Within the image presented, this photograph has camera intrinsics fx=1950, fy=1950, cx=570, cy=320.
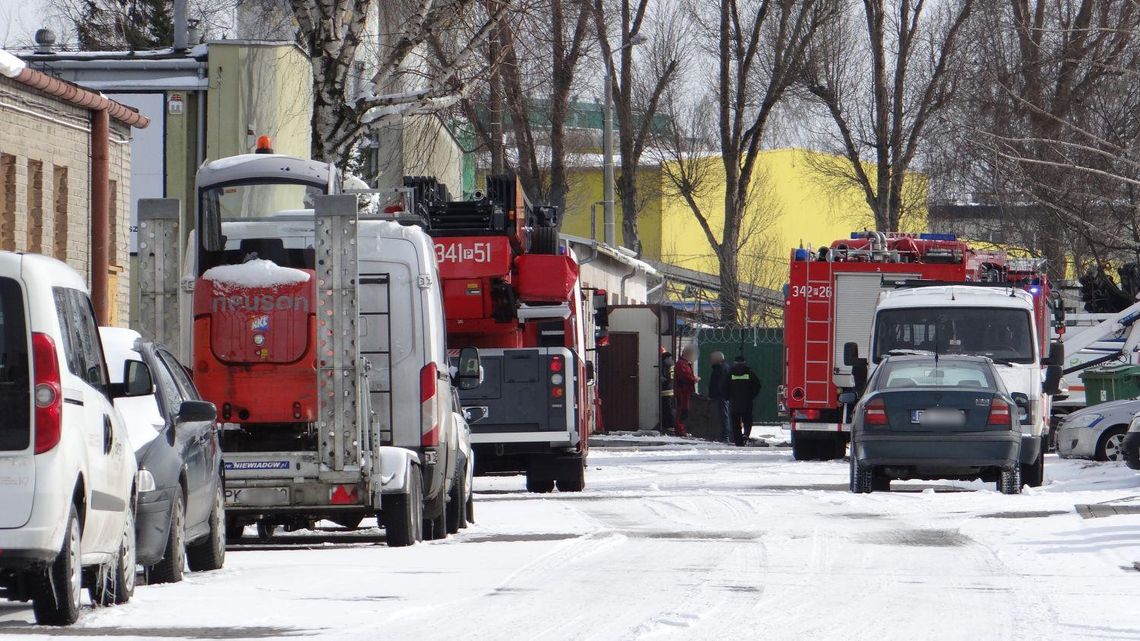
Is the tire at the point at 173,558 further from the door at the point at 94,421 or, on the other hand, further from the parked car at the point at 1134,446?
the parked car at the point at 1134,446

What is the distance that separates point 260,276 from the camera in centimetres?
1370

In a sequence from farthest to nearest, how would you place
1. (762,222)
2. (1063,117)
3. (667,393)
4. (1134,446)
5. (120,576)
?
(762,222) → (667,393) → (1063,117) → (1134,446) → (120,576)

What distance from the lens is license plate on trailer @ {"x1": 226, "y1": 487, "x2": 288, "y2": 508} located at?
13.3 meters

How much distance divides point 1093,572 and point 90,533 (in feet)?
20.4

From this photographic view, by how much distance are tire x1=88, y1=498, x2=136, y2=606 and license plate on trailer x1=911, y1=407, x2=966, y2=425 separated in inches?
433

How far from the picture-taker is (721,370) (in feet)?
123

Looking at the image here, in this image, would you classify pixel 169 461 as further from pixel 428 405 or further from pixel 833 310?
pixel 833 310

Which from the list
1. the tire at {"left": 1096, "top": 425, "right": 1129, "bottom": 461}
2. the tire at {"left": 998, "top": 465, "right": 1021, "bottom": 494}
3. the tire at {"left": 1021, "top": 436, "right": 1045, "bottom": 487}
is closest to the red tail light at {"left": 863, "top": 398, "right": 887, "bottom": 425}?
the tire at {"left": 998, "top": 465, "right": 1021, "bottom": 494}

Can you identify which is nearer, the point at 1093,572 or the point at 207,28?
the point at 1093,572

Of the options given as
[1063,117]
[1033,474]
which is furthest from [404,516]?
[1063,117]

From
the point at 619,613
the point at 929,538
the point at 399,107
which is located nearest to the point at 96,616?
the point at 619,613

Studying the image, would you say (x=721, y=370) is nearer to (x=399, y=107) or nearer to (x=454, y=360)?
(x=399, y=107)

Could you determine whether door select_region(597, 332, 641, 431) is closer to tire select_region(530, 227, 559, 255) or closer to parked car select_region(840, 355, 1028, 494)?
tire select_region(530, 227, 559, 255)

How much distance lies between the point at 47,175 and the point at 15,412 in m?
19.4
